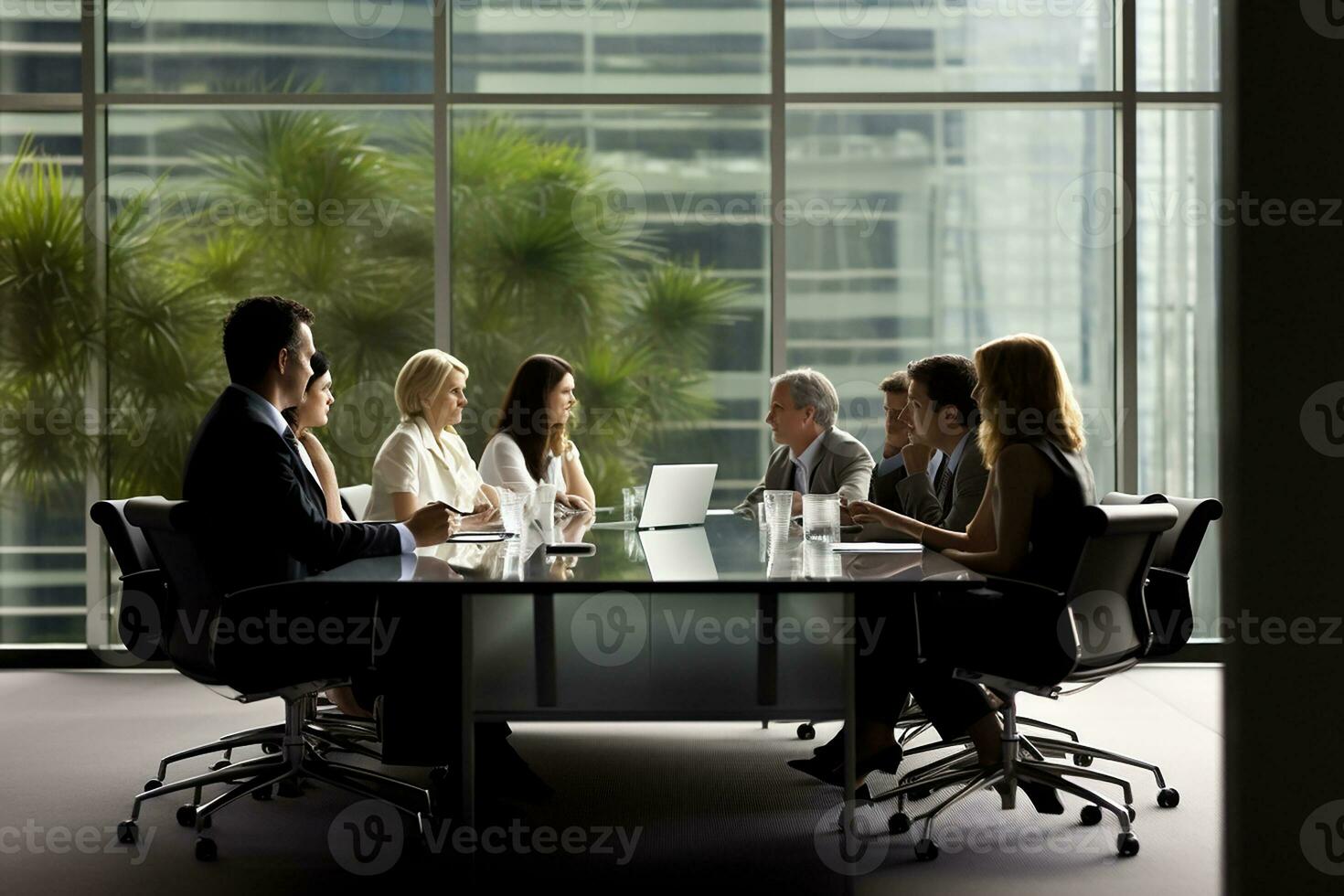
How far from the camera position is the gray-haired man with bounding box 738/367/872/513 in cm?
487

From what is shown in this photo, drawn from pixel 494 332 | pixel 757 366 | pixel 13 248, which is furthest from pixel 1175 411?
pixel 13 248

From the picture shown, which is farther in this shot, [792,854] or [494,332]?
[494,332]

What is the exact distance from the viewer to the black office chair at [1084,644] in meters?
3.10

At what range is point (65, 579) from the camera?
6.13 metres

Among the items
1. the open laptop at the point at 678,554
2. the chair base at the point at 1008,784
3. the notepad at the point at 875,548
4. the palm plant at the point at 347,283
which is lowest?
the chair base at the point at 1008,784

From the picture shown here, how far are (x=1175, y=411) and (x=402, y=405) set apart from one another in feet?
12.7

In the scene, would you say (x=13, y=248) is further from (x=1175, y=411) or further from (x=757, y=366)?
(x=1175, y=411)

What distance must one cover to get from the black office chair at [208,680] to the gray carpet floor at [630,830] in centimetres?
10
